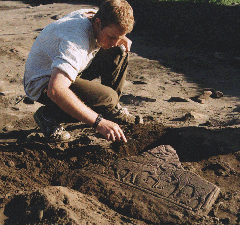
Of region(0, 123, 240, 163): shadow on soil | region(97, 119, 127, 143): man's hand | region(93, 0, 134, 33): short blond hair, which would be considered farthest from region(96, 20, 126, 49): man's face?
region(0, 123, 240, 163): shadow on soil

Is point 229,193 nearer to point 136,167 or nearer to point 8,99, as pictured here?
point 136,167

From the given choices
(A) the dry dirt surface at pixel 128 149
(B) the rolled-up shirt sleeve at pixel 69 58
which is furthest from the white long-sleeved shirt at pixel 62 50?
(A) the dry dirt surface at pixel 128 149

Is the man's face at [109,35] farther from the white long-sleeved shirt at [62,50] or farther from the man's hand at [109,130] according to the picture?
the man's hand at [109,130]

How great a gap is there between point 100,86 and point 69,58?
2.55 feet

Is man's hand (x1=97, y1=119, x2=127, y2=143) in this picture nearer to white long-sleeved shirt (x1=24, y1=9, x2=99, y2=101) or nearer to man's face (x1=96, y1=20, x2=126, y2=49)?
white long-sleeved shirt (x1=24, y1=9, x2=99, y2=101)

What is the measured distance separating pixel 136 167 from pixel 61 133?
886mm

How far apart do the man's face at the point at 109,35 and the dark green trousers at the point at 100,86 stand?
1.79 ft

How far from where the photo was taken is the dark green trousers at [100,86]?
2.77 meters

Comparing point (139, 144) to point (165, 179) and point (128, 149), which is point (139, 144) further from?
point (165, 179)

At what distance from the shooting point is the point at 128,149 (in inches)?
110

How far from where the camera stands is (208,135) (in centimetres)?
294

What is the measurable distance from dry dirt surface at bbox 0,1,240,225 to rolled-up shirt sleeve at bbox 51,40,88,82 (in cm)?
85

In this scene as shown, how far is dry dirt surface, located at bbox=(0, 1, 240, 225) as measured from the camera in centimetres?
201

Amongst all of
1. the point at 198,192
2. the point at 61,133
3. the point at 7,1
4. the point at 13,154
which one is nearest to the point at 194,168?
the point at 198,192
